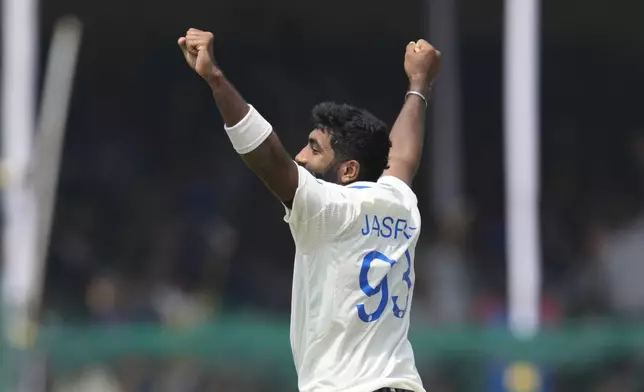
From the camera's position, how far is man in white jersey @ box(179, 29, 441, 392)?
608 centimetres

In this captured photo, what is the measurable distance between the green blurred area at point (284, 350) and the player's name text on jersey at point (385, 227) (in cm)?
556

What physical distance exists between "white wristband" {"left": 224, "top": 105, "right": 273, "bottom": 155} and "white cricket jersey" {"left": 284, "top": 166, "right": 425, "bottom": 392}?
1.14 ft

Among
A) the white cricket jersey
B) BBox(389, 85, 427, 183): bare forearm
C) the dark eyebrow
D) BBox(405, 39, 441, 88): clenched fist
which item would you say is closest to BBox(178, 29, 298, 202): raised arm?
the white cricket jersey

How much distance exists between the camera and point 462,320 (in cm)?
1266

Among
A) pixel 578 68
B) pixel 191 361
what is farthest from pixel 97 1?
pixel 578 68

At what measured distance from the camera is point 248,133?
231 inches

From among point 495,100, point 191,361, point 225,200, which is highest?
point 495,100

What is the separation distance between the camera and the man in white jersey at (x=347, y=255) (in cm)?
608

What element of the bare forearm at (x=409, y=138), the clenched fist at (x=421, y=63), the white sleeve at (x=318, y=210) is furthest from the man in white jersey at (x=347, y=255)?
the clenched fist at (x=421, y=63)

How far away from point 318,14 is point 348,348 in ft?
25.6

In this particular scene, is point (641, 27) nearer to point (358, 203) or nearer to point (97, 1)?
point (97, 1)

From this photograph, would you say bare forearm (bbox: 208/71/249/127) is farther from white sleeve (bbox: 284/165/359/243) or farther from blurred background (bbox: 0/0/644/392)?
blurred background (bbox: 0/0/644/392)

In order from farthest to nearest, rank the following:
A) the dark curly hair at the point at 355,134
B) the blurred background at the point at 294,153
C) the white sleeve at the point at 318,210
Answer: the blurred background at the point at 294,153, the dark curly hair at the point at 355,134, the white sleeve at the point at 318,210

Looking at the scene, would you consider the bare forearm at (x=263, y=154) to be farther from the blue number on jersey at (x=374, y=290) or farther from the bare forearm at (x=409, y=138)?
the bare forearm at (x=409, y=138)
